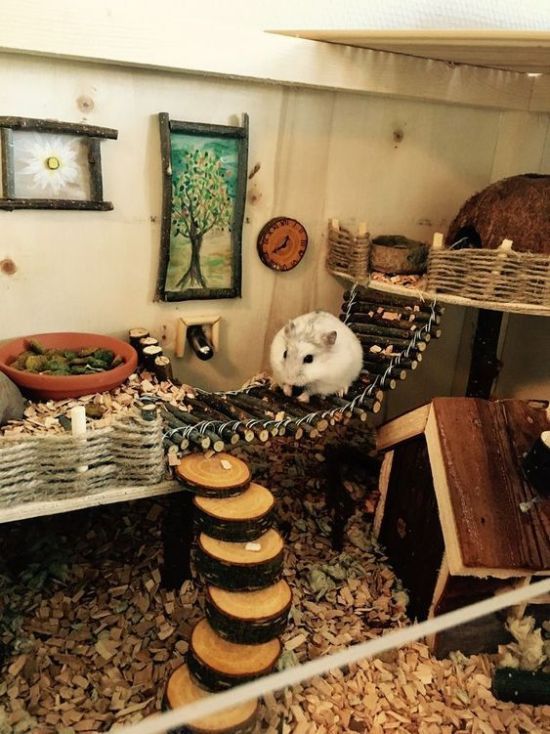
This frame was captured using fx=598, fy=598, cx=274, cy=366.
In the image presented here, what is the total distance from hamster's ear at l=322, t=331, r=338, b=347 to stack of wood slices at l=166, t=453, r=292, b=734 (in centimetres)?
65

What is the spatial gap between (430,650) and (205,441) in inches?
43.9

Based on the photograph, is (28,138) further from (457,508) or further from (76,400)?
(457,508)

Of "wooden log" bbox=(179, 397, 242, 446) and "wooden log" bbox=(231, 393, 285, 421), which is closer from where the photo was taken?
"wooden log" bbox=(179, 397, 242, 446)

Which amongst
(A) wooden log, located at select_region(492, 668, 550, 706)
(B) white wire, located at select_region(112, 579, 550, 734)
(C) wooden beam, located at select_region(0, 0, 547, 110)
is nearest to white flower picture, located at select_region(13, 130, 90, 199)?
(C) wooden beam, located at select_region(0, 0, 547, 110)

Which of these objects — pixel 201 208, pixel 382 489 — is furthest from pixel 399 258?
pixel 382 489

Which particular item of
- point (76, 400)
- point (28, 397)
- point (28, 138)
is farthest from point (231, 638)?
point (28, 138)

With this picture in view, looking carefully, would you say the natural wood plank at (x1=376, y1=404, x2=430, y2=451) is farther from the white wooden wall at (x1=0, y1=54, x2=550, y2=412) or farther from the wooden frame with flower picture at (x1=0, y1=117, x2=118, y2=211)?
the wooden frame with flower picture at (x1=0, y1=117, x2=118, y2=211)

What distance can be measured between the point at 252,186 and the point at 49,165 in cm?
85

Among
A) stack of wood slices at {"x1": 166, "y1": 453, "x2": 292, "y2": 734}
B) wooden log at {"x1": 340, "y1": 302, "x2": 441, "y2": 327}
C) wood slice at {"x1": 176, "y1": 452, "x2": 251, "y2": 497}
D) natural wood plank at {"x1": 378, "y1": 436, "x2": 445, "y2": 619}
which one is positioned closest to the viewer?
stack of wood slices at {"x1": 166, "y1": 453, "x2": 292, "y2": 734}

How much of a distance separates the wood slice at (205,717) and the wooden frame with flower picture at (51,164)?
1684 millimetres

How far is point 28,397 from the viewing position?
2.14 meters

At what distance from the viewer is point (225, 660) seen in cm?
176

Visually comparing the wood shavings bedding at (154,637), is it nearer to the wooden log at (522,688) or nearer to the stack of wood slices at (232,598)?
the wooden log at (522,688)

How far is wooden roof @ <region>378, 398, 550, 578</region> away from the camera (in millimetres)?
1863
